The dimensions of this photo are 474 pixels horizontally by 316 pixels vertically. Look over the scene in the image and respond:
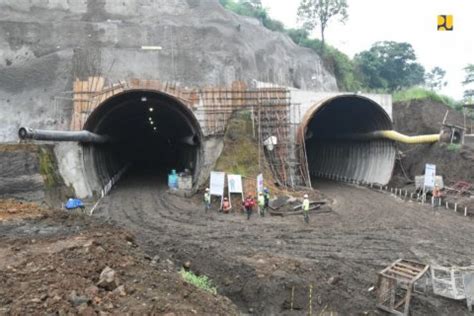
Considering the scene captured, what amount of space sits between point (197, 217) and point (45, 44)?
29.5m

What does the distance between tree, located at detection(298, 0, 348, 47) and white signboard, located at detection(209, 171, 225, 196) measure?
41939 mm

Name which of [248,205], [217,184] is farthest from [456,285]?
[217,184]

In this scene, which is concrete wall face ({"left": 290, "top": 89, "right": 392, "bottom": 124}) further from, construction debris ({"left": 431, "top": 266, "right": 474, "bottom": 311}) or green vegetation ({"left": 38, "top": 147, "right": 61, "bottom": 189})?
construction debris ({"left": 431, "top": 266, "right": 474, "bottom": 311})

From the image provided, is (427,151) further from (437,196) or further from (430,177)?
(437,196)

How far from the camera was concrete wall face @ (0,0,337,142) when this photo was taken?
32562mm

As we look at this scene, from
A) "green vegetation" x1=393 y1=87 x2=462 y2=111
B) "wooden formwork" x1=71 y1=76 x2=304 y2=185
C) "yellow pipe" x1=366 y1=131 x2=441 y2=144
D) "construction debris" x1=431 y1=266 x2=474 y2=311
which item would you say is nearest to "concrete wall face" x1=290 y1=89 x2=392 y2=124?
"wooden formwork" x1=71 y1=76 x2=304 y2=185

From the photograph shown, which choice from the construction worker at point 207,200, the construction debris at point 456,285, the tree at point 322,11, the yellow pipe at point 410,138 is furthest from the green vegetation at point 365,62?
the construction debris at point 456,285

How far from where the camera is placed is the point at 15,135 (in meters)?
30.1

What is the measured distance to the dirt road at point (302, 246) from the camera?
35.1 ft

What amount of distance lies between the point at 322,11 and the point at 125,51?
29.5 meters

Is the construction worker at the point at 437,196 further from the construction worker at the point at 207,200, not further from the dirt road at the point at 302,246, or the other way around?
the construction worker at the point at 207,200

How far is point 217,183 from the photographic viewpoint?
21.4 metres

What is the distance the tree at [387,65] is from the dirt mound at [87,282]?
51.7m

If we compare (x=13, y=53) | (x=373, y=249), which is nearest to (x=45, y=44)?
(x=13, y=53)
